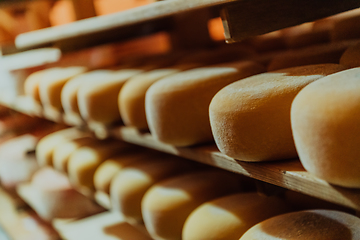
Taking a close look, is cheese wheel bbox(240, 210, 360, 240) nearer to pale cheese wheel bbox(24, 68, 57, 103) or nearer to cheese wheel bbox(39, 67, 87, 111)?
cheese wheel bbox(39, 67, 87, 111)

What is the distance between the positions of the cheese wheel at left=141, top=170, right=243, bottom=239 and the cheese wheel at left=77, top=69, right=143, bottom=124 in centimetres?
32

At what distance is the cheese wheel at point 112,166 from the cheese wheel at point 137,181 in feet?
0.26

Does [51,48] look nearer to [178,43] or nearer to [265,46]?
[178,43]

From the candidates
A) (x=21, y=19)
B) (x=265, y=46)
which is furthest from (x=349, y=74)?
(x=21, y=19)

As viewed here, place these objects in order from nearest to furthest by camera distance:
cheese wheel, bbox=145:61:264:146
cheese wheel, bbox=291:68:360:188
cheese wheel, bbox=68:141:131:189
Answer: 1. cheese wheel, bbox=291:68:360:188
2. cheese wheel, bbox=145:61:264:146
3. cheese wheel, bbox=68:141:131:189

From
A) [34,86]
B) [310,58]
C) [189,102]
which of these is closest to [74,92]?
[34,86]

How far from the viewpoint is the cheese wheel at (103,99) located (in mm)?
1577

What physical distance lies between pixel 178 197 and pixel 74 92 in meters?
0.73

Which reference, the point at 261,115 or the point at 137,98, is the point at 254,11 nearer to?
the point at 261,115

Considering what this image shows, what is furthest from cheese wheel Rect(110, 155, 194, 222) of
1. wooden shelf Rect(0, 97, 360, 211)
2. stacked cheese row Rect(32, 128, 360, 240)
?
Result: wooden shelf Rect(0, 97, 360, 211)

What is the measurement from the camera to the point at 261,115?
82 cm

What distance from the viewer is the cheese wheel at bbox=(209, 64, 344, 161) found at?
32.0 inches

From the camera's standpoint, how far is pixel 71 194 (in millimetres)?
2506

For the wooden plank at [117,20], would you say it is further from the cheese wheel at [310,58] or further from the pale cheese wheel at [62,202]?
the pale cheese wheel at [62,202]
